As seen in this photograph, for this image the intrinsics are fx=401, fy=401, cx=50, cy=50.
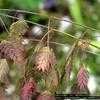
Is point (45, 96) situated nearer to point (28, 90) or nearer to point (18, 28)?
point (28, 90)

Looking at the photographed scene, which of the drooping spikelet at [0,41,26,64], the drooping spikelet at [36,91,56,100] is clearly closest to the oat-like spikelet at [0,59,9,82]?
the drooping spikelet at [0,41,26,64]

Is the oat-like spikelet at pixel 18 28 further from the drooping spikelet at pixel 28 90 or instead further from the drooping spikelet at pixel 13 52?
the drooping spikelet at pixel 28 90

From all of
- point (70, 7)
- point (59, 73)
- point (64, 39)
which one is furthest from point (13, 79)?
point (59, 73)

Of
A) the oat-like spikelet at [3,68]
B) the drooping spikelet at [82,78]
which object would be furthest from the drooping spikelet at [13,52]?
the drooping spikelet at [82,78]

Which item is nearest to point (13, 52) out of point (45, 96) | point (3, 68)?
Answer: point (3, 68)

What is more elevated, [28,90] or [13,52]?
[13,52]
